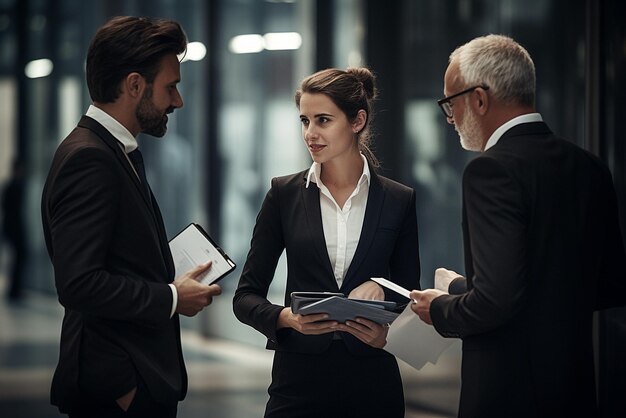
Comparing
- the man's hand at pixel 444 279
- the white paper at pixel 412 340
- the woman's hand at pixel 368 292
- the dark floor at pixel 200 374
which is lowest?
the dark floor at pixel 200 374

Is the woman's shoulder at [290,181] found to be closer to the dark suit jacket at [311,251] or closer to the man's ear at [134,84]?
the dark suit jacket at [311,251]

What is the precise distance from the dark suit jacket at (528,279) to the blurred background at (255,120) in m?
2.34

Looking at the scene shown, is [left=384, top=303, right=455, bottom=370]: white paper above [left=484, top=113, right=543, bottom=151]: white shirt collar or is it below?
below

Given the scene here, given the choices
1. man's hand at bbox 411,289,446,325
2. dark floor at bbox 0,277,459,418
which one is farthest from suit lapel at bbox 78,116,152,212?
dark floor at bbox 0,277,459,418

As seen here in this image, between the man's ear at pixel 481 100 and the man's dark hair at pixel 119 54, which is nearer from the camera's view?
the man's ear at pixel 481 100

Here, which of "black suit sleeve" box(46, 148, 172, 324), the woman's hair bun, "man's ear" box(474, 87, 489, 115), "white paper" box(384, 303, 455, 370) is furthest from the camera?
the woman's hair bun

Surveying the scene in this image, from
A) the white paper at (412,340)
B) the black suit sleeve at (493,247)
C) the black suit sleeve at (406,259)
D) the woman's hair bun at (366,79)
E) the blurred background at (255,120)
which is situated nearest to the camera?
the black suit sleeve at (493,247)

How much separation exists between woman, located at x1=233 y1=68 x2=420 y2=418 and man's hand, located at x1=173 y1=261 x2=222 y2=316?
12.6 inches

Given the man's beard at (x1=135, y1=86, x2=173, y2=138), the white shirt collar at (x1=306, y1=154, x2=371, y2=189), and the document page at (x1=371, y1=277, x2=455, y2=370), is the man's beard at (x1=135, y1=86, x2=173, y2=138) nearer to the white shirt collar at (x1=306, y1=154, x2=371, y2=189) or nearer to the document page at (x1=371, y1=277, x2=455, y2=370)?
the white shirt collar at (x1=306, y1=154, x2=371, y2=189)

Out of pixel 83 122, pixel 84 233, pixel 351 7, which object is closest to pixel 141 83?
pixel 83 122

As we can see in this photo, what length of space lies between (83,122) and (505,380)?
1.31 m

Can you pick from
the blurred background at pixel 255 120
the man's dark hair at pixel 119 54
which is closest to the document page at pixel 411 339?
the man's dark hair at pixel 119 54

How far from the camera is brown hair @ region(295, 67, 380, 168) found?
3.08 m

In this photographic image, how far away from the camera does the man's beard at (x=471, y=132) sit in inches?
101
